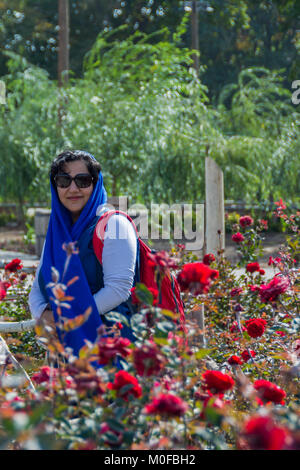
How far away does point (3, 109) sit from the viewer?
11.0 metres

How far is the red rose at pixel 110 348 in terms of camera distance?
1.14 metres

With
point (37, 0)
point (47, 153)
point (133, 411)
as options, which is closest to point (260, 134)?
point (47, 153)

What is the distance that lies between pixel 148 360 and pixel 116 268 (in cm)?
96

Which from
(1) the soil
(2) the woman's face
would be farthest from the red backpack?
(1) the soil

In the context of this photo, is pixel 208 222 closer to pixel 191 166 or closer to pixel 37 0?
pixel 191 166

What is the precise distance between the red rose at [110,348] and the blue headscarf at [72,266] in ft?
2.47

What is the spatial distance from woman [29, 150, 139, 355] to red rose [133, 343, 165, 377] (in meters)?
0.84

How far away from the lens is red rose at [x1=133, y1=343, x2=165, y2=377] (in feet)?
3.59

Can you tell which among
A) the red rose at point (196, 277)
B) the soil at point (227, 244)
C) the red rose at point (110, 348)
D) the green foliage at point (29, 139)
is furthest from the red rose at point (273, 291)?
the green foliage at point (29, 139)

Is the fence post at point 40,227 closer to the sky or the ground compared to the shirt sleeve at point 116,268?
closer to the ground

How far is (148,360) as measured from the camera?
1093 mm

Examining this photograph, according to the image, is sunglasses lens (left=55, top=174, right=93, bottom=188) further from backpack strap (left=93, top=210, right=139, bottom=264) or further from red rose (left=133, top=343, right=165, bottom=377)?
red rose (left=133, top=343, right=165, bottom=377)

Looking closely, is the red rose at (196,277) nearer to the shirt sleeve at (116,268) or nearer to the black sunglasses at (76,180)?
the shirt sleeve at (116,268)

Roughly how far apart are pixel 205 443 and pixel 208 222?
3761mm
